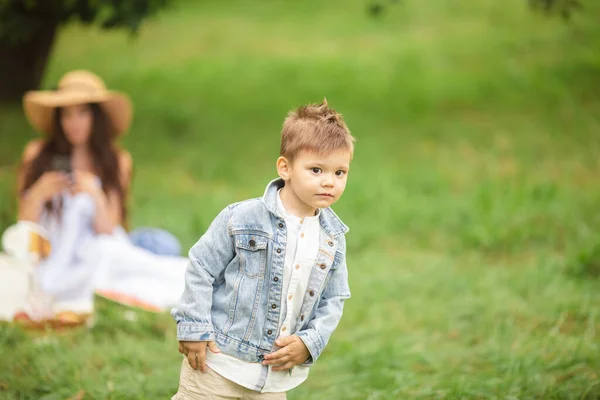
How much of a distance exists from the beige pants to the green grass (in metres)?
1.15

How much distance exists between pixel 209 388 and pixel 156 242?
317 cm

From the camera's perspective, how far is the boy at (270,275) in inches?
93.8

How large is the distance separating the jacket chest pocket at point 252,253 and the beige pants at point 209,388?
35 cm

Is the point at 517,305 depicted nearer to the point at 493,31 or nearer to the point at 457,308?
the point at 457,308

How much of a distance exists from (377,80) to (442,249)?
5.10 meters

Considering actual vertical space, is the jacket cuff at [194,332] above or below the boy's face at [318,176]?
below

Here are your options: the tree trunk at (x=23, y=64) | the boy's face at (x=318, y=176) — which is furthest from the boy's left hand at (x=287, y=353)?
the tree trunk at (x=23, y=64)

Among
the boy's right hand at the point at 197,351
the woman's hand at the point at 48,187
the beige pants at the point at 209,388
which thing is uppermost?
the woman's hand at the point at 48,187

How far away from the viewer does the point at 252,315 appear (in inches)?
96.0

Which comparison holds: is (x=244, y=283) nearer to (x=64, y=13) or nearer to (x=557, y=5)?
(x=557, y=5)

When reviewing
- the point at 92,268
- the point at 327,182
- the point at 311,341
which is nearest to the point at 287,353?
the point at 311,341

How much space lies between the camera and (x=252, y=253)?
2412 mm

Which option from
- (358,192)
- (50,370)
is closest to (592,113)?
(358,192)

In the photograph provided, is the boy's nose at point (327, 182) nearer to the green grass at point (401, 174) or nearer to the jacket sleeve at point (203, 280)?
the jacket sleeve at point (203, 280)
